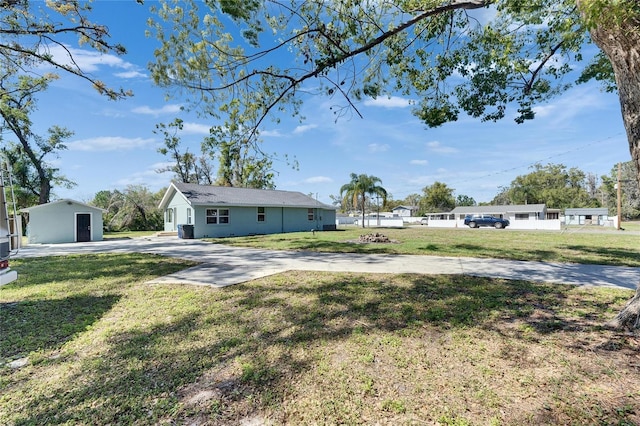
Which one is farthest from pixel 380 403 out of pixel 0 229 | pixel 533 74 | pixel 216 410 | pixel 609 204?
pixel 609 204

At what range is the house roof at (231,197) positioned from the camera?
1862cm

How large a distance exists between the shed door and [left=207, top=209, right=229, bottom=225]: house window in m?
6.82

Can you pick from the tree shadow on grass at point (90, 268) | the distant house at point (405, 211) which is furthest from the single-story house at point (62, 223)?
the distant house at point (405, 211)

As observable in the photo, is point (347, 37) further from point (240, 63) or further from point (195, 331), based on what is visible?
point (195, 331)

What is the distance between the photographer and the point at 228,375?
271cm

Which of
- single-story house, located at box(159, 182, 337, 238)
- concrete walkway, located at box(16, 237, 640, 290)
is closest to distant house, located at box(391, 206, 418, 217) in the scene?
single-story house, located at box(159, 182, 337, 238)

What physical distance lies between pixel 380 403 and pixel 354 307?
7.18 feet

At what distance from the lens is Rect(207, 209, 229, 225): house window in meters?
18.8

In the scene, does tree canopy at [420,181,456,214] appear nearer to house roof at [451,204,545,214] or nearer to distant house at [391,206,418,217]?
house roof at [451,204,545,214]

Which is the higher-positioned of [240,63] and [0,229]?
[240,63]

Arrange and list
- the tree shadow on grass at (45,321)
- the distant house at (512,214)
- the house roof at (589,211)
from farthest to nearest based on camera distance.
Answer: the house roof at (589,211) < the distant house at (512,214) < the tree shadow on grass at (45,321)

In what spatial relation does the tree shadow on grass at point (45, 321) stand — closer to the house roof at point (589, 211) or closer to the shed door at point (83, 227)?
the shed door at point (83, 227)

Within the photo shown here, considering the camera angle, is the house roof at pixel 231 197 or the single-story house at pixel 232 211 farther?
the house roof at pixel 231 197

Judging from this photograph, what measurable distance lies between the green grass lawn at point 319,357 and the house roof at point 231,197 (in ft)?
44.6
